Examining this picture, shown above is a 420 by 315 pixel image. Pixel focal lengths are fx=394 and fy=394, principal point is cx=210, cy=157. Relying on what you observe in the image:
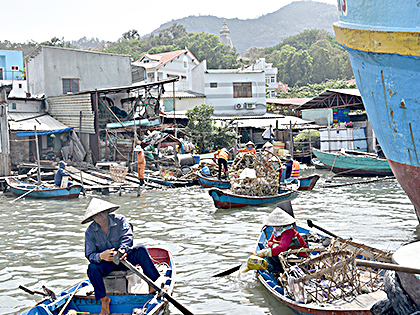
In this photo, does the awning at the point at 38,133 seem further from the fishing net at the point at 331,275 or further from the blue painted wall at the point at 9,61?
the blue painted wall at the point at 9,61

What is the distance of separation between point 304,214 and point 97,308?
344 inches

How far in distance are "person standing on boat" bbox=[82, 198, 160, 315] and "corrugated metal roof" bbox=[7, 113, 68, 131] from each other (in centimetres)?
1740

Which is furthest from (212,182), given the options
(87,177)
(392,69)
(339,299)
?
(392,69)

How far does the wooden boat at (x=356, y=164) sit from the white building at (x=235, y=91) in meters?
14.5

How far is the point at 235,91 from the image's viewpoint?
3769 centimetres

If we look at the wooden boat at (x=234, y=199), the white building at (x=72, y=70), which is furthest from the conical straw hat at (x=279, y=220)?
the white building at (x=72, y=70)

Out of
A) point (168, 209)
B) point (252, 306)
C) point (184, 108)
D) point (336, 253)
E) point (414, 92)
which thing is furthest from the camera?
point (184, 108)

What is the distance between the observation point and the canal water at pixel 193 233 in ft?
23.1

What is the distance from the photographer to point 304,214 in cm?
1301

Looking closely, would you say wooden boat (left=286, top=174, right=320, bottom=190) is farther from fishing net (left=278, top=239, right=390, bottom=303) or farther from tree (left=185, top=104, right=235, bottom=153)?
fishing net (left=278, top=239, right=390, bottom=303)

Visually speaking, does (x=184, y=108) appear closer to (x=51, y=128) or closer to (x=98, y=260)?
(x=51, y=128)

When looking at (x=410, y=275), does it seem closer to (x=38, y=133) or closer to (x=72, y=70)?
(x=38, y=133)

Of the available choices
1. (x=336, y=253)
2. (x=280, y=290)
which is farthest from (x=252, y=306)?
(x=336, y=253)

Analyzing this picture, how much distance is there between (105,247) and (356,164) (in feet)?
61.0
